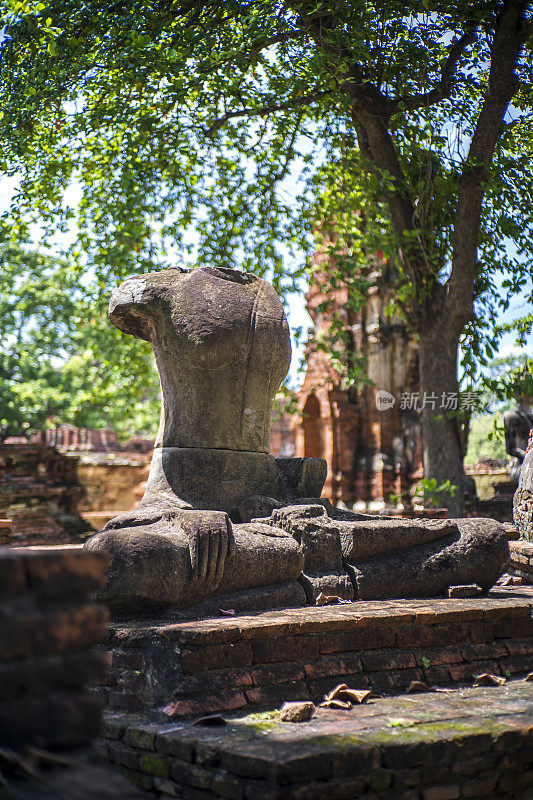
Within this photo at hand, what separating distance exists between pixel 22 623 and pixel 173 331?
3.16 metres

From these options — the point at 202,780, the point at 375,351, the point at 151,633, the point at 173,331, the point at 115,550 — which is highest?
the point at 375,351

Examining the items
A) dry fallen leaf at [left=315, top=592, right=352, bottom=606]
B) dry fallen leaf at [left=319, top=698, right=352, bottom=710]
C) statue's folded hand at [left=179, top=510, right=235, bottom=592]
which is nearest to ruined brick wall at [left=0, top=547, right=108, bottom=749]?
dry fallen leaf at [left=319, top=698, right=352, bottom=710]

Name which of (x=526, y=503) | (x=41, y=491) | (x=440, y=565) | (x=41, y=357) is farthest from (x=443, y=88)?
(x=41, y=357)

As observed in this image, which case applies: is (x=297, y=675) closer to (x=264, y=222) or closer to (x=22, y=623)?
(x=22, y=623)

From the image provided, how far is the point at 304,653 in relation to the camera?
343cm

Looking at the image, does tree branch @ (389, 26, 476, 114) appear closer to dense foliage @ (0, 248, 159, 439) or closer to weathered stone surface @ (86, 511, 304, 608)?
weathered stone surface @ (86, 511, 304, 608)

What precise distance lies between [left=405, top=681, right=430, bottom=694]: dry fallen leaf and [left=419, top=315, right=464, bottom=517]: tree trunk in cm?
489

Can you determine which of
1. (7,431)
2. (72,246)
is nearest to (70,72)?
(72,246)

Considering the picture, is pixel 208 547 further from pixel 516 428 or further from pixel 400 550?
pixel 516 428

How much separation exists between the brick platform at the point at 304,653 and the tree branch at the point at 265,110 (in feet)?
22.4

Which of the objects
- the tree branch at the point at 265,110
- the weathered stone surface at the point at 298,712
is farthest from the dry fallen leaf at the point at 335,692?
the tree branch at the point at 265,110

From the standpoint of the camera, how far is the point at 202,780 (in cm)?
256

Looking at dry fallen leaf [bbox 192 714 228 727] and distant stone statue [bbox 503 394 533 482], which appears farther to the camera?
distant stone statue [bbox 503 394 533 482]

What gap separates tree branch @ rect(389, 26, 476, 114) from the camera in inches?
328
